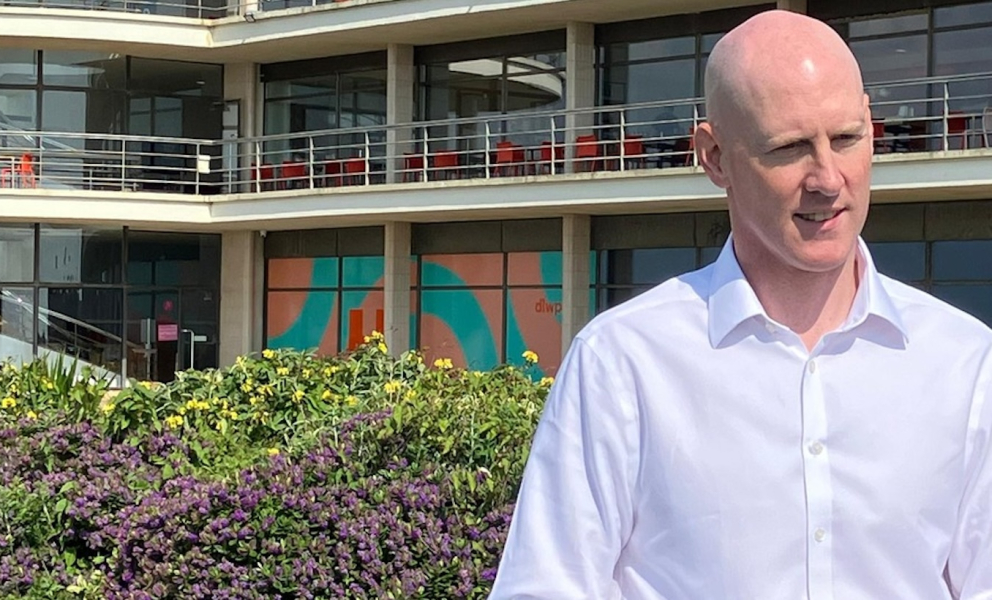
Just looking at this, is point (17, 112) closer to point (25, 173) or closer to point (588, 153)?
point (25, 173)

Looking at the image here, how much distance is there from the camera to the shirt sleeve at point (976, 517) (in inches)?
77.6

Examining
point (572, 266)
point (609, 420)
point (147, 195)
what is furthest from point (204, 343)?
point (609, 420)

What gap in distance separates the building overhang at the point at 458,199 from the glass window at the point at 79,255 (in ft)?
1.20

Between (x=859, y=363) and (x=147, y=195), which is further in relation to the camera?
(x=147, y=195)

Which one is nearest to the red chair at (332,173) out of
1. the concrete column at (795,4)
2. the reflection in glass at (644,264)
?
the reflection in glass at (644,264)

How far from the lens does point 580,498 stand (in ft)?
6.35

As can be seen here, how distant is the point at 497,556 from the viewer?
494cm

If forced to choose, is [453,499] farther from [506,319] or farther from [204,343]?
[204,343]

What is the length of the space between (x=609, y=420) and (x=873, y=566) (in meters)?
0.41

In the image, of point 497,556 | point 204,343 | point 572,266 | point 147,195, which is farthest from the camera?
point 204,343

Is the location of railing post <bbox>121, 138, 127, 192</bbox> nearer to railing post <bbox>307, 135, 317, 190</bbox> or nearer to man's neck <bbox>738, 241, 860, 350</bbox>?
railing post <bbox>307, 135, 317, 190</bbox>

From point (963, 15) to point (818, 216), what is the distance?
20.3 metres

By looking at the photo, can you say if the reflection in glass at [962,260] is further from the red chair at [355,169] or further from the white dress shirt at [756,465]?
the white dress shirt at [756,465]

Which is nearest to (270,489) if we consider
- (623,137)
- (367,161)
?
(623,137)
